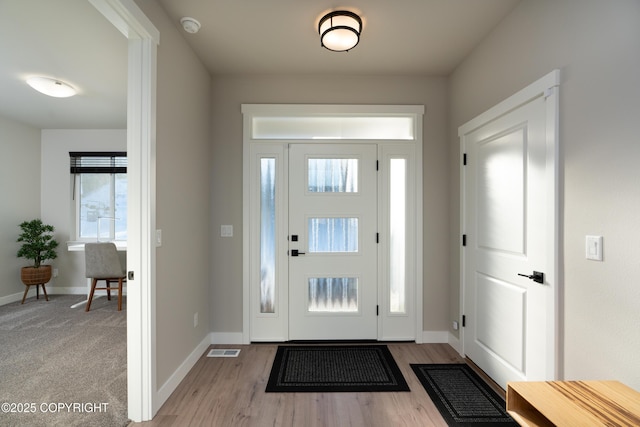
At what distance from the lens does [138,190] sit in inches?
71.4

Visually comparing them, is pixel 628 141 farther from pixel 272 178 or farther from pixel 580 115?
pixel 272 178

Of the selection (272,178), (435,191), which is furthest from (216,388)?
(435,191)

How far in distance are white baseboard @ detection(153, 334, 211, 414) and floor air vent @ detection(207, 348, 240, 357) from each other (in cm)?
9

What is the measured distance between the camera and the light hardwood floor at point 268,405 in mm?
1841

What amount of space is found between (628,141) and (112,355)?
395cm

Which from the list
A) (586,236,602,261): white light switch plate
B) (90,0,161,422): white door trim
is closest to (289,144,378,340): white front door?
(90,0,161,422): white door trim

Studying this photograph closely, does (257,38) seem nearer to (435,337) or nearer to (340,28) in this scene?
(340,28)

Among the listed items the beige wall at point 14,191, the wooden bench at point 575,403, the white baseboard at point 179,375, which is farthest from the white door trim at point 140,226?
the beige wall at point 14,191

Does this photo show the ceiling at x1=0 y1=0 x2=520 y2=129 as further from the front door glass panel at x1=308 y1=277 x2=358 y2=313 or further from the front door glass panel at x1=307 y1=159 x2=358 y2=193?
the front door glass panel at x1=308 y1=277 x2=358 y2=313

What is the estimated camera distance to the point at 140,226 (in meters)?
1.81

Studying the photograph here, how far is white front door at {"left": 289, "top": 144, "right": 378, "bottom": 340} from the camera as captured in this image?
9.80 feet

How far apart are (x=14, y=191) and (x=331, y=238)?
4.90m

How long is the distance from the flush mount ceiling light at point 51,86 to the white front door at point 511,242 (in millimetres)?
4145

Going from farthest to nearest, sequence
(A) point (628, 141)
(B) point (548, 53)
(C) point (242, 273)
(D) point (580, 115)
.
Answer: (C) point (242, 273) → (B) point (548, 53) → (D) point (580, 115) → (A) point (628, 141)
